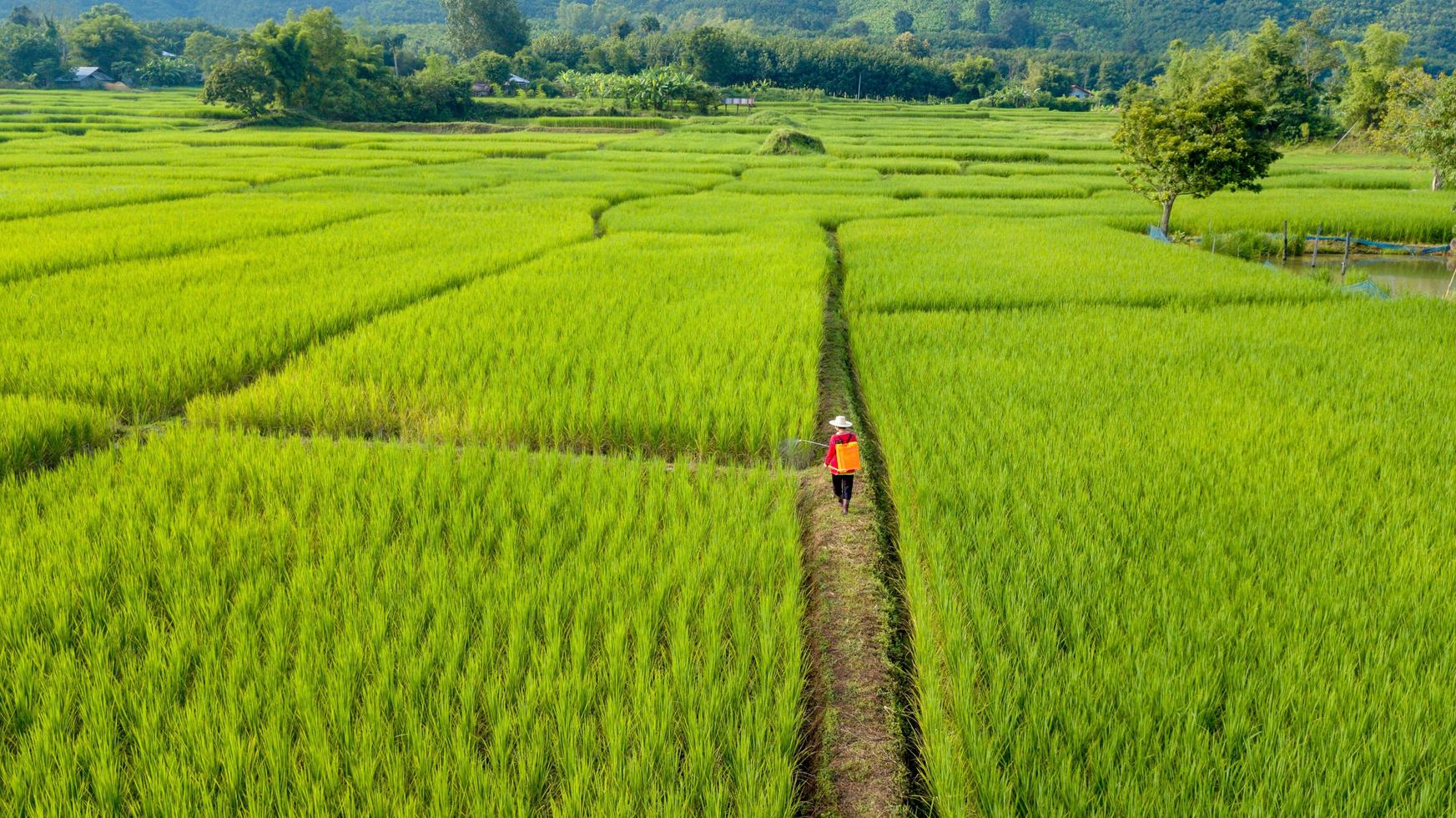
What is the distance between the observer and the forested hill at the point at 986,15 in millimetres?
94188

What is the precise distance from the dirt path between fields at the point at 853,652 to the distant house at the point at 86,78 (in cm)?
7668

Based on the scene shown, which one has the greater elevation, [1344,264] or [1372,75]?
[1372,75]

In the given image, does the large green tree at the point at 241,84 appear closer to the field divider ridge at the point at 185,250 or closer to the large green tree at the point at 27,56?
the field divider ridge at the point at 185,250

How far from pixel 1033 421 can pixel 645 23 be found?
93.9m

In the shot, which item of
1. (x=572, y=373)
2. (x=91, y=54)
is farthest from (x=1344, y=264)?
(x=91, y=54)

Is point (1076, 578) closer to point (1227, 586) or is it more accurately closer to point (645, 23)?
point (1227, 586)

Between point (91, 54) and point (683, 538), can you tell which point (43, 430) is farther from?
point (91, 54)

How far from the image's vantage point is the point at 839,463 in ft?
9.61

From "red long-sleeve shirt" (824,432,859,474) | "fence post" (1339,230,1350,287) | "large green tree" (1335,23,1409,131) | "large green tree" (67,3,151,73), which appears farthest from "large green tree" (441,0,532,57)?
"red long-sleeve shirt" (824,432,859,474)

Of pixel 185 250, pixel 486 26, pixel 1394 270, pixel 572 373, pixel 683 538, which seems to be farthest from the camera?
pixel 486 26

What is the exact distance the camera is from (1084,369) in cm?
474

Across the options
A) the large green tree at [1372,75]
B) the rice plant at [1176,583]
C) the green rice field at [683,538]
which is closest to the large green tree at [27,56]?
the green rice field at [683,538]

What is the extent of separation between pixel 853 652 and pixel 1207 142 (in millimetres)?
11541

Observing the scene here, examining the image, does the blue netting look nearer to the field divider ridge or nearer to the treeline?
the field divider ridge
